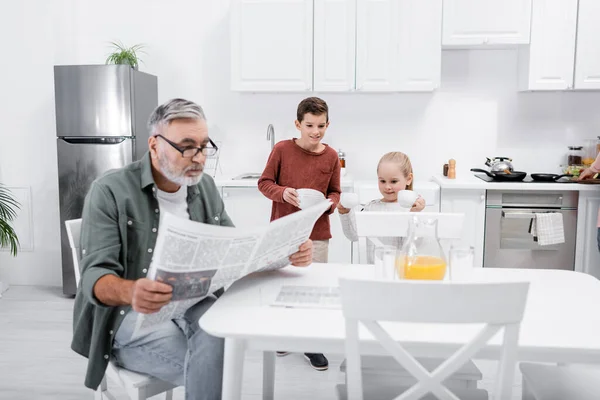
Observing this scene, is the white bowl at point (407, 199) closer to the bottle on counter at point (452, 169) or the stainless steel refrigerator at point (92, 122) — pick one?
the bottle on counter at point (452, 169)

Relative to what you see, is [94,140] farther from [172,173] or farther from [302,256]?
[302,256]

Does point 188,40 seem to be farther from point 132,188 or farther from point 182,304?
point 182,304

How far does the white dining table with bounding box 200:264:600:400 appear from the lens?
127 cm

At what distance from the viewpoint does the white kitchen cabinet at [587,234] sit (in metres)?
3.72

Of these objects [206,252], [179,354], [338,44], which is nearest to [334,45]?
[338,44]

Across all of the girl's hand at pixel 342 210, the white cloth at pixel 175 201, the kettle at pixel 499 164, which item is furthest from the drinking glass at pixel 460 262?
the kettle at pixel 499 164

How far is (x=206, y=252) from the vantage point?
4.51 ft

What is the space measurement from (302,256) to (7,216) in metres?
3.27

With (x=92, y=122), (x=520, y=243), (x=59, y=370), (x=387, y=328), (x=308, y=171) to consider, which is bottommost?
(x=59, y=370)

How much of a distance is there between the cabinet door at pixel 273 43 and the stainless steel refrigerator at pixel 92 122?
72 centimetres

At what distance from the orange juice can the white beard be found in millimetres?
677

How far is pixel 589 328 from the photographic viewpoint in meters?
1.38

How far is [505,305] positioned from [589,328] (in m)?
0.37

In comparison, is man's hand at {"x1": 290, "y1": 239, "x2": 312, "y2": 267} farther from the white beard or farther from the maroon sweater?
the maroon sweater
